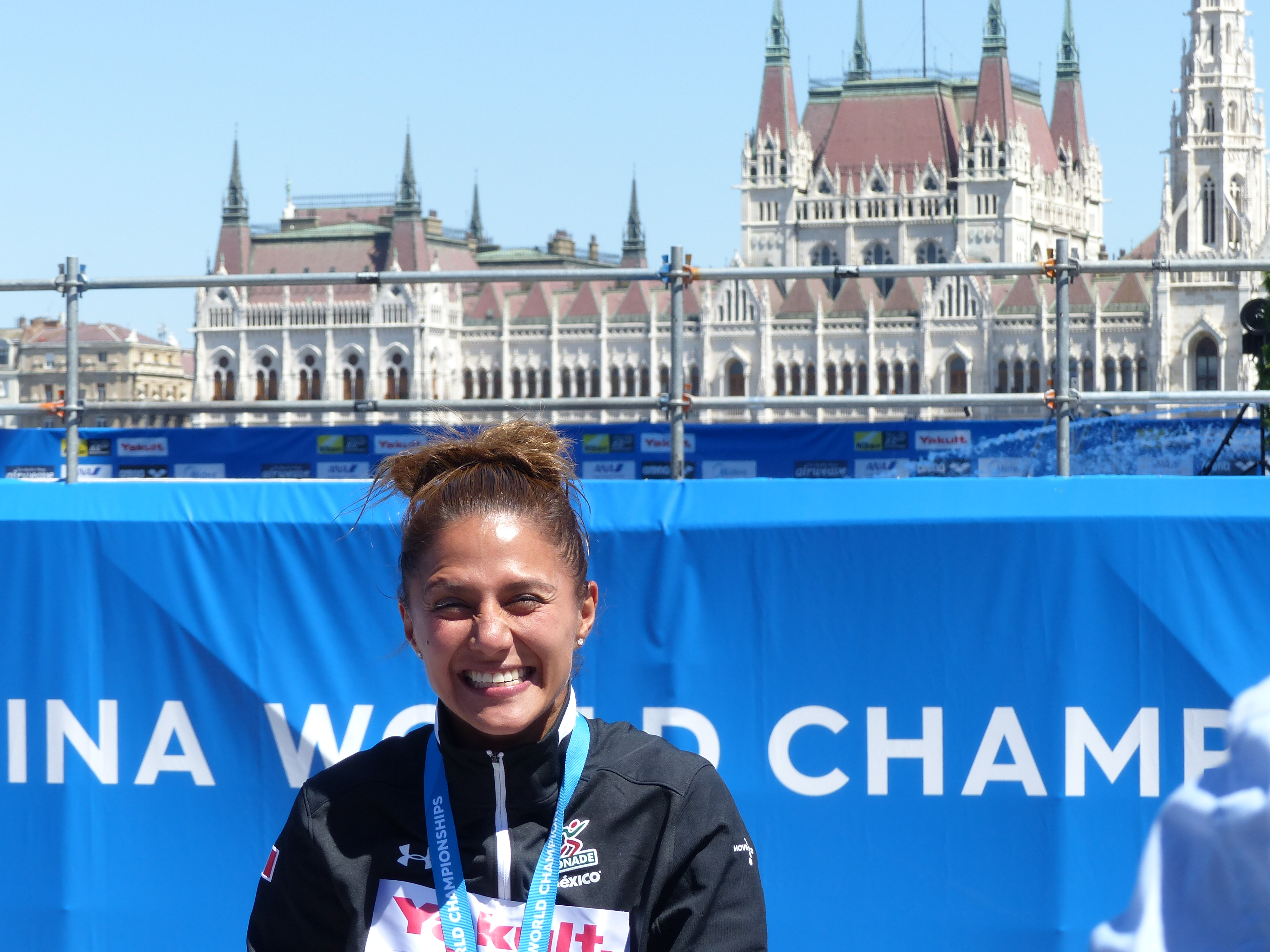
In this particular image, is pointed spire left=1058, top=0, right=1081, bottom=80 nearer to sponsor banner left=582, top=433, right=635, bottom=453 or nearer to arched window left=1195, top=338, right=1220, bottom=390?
arched window left=1195, top=338, right=1220, bottom=390

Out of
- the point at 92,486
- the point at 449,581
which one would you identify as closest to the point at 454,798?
the point at 449,581

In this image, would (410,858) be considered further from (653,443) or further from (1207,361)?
(1207,361)

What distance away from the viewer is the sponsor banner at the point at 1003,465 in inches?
473

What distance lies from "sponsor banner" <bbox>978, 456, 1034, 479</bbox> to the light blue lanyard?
10347 millimetres

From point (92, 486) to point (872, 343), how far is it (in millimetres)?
71611

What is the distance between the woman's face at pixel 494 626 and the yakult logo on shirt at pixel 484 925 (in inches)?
7.9

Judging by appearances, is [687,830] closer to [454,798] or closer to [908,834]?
[454,798]

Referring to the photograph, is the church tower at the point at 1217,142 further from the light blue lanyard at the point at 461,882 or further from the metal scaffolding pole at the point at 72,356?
the light blue lanyard at the point at 461,882

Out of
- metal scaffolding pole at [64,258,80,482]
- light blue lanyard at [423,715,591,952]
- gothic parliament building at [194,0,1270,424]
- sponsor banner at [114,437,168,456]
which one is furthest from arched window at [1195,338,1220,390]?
light blue lanyard at [423,715,591,952]

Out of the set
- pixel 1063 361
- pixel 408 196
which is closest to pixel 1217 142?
pixel 408 196

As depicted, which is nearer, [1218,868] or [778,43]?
[1218,868]

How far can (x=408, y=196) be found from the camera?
88.2 metres

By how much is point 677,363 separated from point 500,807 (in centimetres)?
313

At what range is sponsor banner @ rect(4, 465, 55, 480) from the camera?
45.3ft
